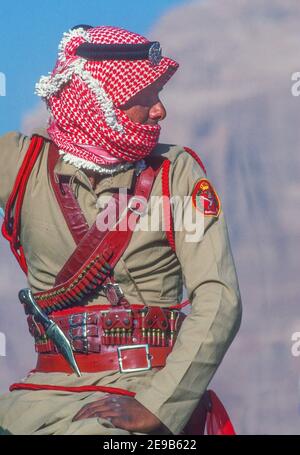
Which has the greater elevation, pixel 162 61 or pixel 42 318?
pixel 162 61

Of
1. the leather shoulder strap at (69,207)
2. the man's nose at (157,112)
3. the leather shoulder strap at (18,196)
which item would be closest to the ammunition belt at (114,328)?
the leather shoulder strap at (69,207)

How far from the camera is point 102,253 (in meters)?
9.00

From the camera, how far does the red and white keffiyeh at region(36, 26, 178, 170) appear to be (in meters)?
8.98

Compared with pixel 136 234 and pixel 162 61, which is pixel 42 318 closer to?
pixel 136 234

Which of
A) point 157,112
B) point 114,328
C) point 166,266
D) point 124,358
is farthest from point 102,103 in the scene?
point 124,358

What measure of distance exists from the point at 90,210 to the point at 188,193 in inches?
14.8

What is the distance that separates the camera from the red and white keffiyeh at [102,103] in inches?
353

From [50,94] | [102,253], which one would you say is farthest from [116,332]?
[50,94]

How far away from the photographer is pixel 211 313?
891 cm

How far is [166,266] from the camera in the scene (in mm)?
9078

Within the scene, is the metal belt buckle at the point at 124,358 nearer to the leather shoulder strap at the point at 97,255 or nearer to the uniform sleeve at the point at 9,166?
the leather shoulder strap at the point at 97,255

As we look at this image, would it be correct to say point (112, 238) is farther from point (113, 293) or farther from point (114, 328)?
point (114, 328)

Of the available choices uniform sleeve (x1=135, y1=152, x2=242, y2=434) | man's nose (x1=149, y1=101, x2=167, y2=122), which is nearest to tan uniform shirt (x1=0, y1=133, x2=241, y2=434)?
uniform sleeve (x1=135, y1=152, x2=242, y2=434)
